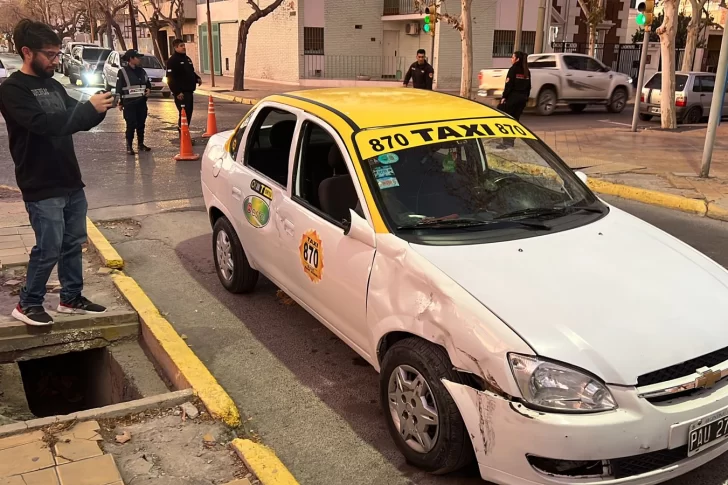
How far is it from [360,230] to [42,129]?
205cm

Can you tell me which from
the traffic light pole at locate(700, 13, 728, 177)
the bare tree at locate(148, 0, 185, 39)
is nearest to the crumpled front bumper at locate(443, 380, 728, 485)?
the traffic light pole at locate(700, 13, 728, 177)

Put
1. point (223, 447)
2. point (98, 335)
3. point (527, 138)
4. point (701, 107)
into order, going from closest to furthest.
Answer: point (223, 447), point (527, 138), point (98, 335), point (701, 107)

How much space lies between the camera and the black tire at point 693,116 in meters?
18.6

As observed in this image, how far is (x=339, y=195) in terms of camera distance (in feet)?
12.7

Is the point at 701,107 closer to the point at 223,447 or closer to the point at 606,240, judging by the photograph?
the point at 606,240

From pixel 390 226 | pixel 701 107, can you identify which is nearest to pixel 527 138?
pixel 390 226

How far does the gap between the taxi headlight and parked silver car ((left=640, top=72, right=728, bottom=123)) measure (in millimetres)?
17486

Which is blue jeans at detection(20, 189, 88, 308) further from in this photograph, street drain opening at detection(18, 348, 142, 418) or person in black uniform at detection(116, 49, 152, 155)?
A: person in black uniform at detection(116, 49, 152, 155)

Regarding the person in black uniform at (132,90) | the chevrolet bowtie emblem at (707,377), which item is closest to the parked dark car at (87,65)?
the person in black uniform at (132,90)

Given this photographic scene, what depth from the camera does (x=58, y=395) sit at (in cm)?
528

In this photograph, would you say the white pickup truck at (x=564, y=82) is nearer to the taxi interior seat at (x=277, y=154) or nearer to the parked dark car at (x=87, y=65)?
the taxi interior seat at (x=277, y=154)

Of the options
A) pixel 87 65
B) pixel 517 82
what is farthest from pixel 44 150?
pixel 87 65

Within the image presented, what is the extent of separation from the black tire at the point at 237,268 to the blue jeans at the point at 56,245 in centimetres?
110

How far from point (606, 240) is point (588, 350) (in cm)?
108
